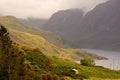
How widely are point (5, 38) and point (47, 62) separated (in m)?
75.7

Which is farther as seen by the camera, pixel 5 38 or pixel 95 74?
pixel 95 74

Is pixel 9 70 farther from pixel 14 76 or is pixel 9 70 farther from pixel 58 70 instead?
pixel 58 70

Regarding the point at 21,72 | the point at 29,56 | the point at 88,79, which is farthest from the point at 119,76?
the point at 21,72

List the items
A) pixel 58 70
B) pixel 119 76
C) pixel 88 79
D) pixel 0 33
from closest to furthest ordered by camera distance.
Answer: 1. pixel 0 33
2. pixel 88 79
3. pixel 58 70
4. pixel 119 76

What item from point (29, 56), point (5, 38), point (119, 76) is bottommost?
point (119, 76)

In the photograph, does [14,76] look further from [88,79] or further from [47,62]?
[47,62]

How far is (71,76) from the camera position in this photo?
14675 centimetres

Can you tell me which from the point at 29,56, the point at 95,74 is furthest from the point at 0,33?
the point at 95,74

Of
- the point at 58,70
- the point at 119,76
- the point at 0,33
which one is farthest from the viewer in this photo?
the point at 119,76

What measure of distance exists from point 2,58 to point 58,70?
7078 centimetres

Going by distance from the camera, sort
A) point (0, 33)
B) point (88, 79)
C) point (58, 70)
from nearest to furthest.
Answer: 1. point (0, 33)
2. point (88, 79)
3. point (58, 70)

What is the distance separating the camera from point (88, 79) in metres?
146

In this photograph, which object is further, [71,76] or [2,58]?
[71,76]

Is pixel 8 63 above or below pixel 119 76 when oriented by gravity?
above
